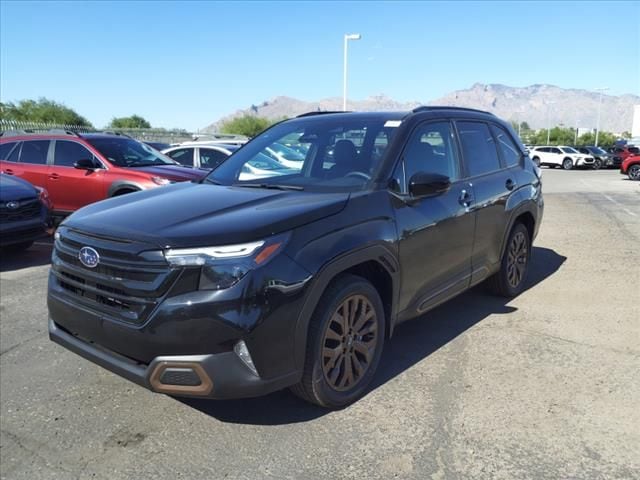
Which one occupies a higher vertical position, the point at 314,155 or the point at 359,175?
the point at 314,155

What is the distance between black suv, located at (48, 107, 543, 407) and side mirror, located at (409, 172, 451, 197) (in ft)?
0.04

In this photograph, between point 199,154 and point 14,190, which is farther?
point 199,154

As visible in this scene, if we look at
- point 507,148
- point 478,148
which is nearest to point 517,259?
point 507,148

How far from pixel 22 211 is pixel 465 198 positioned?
19.4 ft

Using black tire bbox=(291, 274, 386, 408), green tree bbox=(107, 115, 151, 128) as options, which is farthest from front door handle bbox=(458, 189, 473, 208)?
green tree bbox=(107, 115, 151, 128)

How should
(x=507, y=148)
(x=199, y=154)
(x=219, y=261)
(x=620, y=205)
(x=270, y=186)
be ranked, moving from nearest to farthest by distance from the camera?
(x=219, y=261)
(x=270, y=186)
(x=507, y=148)
(x=199, y=154)
(x=620, y=205)

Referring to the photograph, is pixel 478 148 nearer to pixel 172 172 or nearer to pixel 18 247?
pixel 172 172

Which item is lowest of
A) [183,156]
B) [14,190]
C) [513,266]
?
[513,266]

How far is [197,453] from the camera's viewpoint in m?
2.88

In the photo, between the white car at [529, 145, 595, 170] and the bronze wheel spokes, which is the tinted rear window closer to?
the bronze wheel spokes

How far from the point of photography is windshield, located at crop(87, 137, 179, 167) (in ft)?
29.0

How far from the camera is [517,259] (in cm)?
544

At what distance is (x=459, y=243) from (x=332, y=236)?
5.06 feet

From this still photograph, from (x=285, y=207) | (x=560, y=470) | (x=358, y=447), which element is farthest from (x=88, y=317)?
(x=560, y=470)
